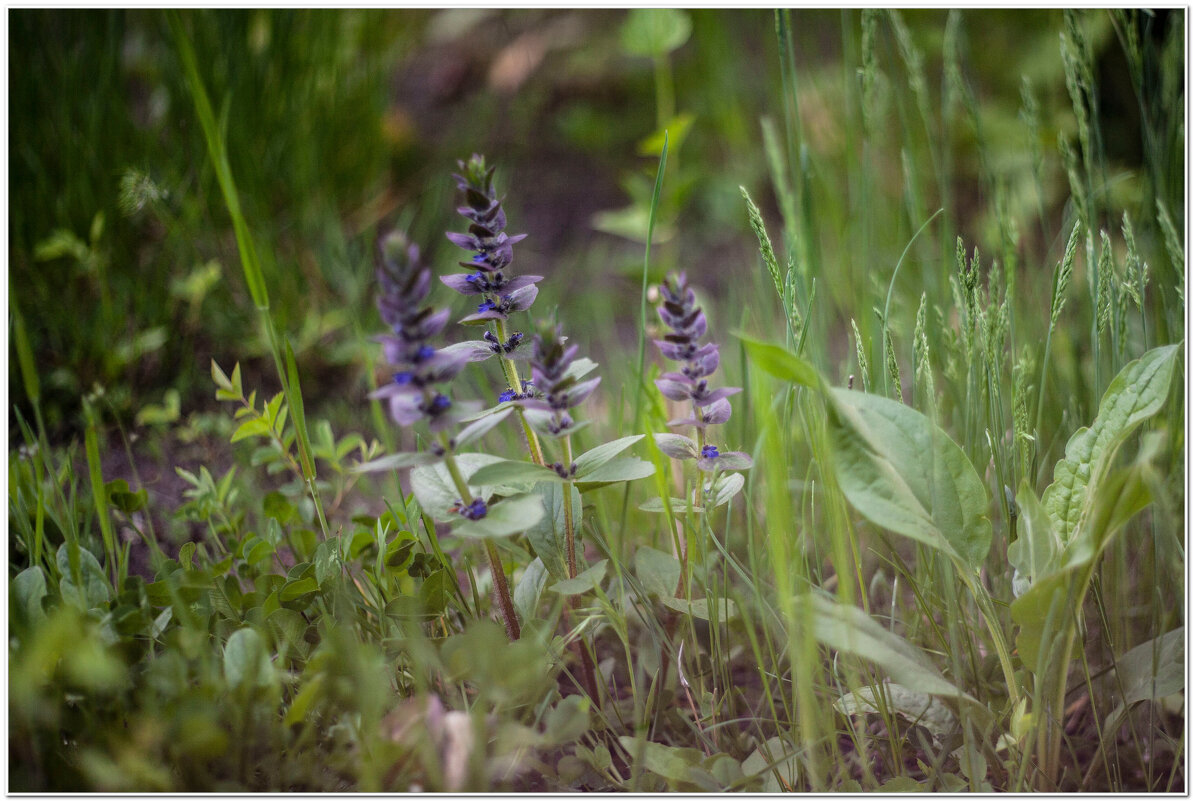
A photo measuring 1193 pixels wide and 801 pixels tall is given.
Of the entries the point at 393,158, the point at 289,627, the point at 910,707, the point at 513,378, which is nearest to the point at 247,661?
the point at 289,627

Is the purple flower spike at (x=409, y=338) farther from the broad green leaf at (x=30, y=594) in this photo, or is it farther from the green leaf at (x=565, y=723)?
the broad green leaf at (x=30, y=594)

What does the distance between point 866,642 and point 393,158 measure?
178 centimetres

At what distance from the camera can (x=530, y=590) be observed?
2.42 feet

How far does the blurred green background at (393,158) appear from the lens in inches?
52.4

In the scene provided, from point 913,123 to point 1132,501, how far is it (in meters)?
1.70

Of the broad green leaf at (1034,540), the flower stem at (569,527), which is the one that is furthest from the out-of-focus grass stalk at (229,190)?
the broad green leaf at (1034,540)

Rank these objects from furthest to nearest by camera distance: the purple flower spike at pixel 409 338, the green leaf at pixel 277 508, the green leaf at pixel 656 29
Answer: the green leaf at pixel 656 29, the green leaf at pixel 277 508, the purple flower spike at pixel 409 338

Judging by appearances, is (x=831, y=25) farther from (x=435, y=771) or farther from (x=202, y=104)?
(x=435, y=771)

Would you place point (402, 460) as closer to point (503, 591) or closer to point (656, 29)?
point (503, 591)

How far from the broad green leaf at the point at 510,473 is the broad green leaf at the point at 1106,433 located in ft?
1.47

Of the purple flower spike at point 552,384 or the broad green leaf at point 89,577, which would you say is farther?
the broad green leaf at point 89,577

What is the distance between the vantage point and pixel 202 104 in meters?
0.62

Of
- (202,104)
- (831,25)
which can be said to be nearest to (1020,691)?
(202,104)

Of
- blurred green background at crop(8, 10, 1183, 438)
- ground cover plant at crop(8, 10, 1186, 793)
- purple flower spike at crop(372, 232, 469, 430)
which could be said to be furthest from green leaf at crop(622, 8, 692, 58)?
purple flower spike at crop(372, 232, 469, 430)
